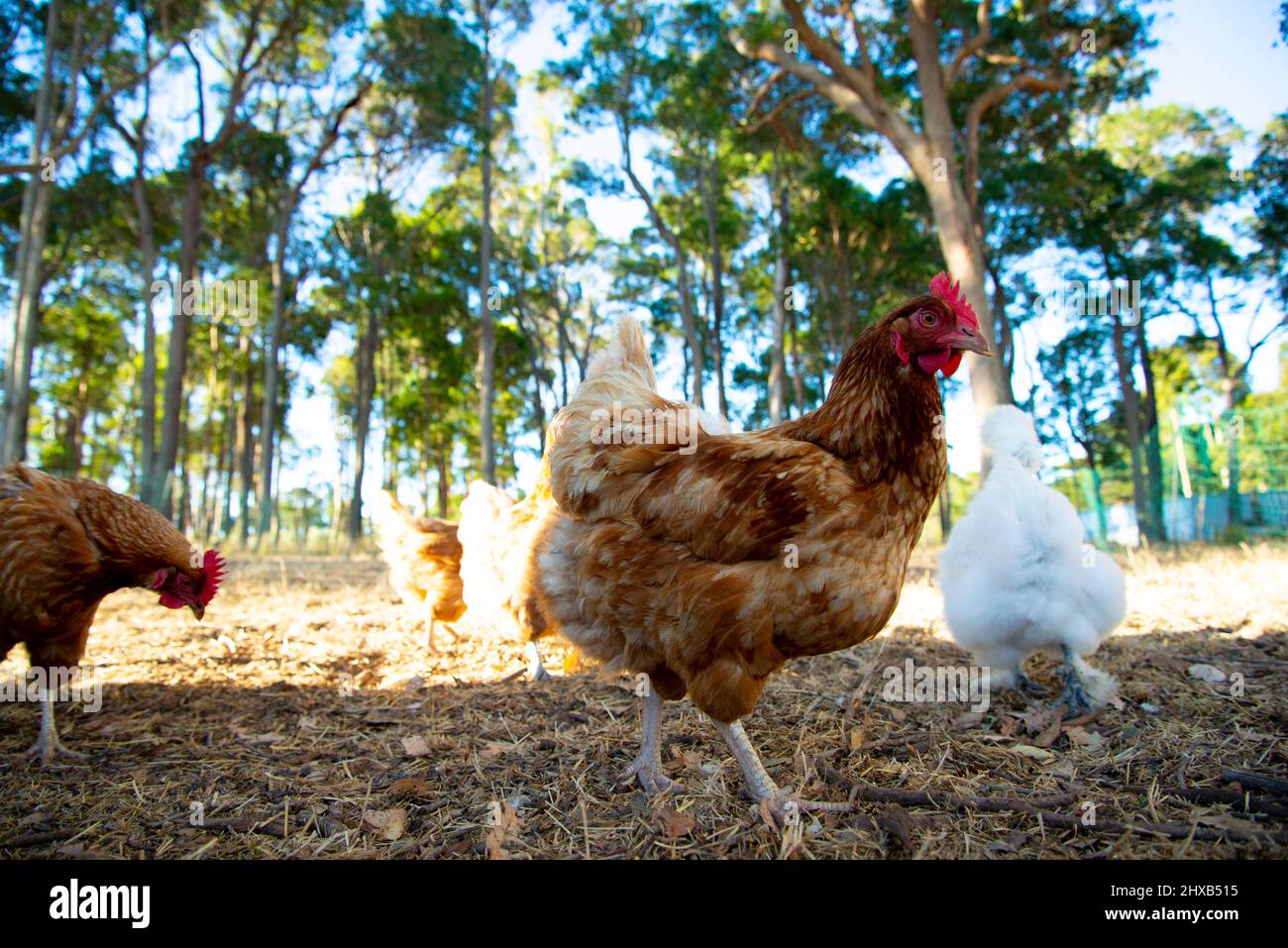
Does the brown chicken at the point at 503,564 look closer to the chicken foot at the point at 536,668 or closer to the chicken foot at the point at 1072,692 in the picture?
the chicken foot at the point at 536,668

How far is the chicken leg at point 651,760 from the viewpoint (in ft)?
8.04

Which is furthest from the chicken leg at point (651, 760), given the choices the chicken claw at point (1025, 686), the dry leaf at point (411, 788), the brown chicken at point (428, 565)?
the brown chicken at point (428, 565)

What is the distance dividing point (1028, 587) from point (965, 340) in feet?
5.87

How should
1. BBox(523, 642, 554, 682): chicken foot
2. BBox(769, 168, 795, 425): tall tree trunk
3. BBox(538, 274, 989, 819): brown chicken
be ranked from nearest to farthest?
BBox(538, 274, 989, 819): brown chicken
BBox(523, 642, 554, 682): chicken foot
BBox(769, 168, 795, 425): tall tree trunk

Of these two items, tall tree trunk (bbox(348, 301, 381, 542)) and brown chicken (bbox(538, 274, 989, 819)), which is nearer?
brown chicken (bbox(538, 274, 989, 819))

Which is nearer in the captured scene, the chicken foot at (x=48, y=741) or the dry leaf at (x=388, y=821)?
Answer: the dry leaf at (x=388, y=821)

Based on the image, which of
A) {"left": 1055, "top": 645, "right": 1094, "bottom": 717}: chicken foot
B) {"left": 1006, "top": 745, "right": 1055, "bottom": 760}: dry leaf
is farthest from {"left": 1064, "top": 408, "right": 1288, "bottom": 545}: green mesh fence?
{"left": 1006, "top": 745, "right": 1055, "bottom": 760}: dry leaf

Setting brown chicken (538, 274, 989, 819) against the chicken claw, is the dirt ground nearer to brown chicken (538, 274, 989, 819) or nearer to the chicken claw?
the chicken claw

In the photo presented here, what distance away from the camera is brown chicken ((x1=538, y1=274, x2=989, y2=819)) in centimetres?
213

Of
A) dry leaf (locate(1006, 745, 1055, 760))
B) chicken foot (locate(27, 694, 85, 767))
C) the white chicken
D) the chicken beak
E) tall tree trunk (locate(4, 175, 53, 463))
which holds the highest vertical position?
tall tree trunk (locate(4, 175, 53, 463))

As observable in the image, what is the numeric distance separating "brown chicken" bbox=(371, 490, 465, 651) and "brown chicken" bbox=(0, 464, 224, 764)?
211 cm

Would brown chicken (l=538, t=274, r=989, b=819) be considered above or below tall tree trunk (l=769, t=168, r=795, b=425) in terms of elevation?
below

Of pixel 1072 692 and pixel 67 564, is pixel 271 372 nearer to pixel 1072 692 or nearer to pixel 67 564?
pixel 67 564
